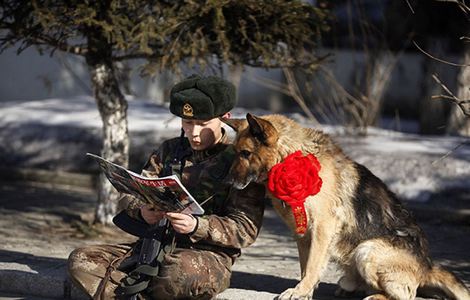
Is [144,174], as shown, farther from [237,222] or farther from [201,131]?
[237,222]

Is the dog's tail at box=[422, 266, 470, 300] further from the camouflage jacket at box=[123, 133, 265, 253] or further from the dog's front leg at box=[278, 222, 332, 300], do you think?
the camouflage jacket at box=[123, 133, 265, 253]

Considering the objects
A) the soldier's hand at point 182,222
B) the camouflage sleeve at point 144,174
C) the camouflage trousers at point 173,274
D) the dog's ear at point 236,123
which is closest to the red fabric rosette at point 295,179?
the dog's ear at point 236,123

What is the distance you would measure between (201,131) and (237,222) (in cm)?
58

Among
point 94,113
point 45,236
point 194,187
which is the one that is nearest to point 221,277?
point 194,187

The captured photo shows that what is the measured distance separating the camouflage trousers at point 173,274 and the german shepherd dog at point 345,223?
0.44 meters

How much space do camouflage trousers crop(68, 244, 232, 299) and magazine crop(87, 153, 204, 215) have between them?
0.42m

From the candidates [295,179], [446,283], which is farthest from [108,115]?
[446,283]

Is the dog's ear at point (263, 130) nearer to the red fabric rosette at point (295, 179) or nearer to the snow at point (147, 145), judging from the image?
the red fabric rosette at point (295, 179)

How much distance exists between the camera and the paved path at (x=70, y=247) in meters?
6.45

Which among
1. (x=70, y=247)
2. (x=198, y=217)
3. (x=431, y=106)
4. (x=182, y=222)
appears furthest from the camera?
(x=431, y=106)

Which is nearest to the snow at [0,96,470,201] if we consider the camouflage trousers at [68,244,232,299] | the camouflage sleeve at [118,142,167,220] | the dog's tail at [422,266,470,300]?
the dog's tail at [422,266,470,300]

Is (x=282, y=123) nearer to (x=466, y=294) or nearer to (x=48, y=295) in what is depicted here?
(x=466, y=294)

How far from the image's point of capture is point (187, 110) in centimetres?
547

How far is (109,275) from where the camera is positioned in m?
5.52
